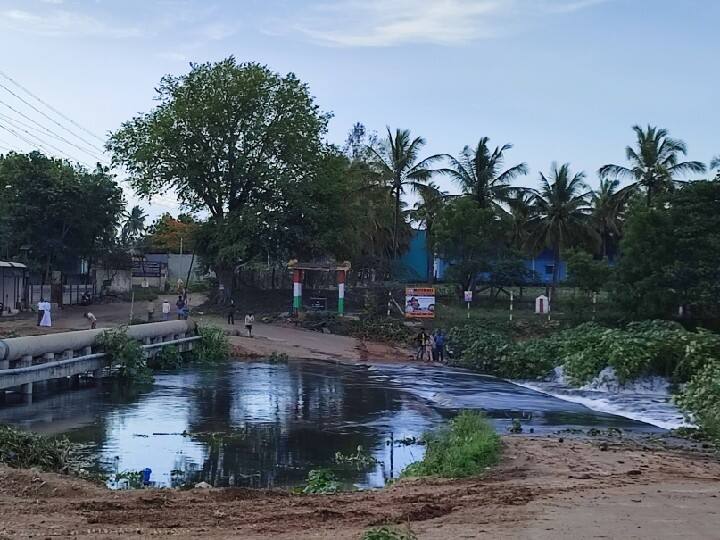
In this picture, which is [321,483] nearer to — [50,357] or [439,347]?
[50,357]

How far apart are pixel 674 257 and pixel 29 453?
1394 inches

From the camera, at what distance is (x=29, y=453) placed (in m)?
11.8

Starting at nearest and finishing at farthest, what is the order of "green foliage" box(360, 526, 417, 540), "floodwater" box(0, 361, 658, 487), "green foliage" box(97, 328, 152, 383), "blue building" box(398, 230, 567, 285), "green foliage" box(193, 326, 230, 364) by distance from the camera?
"green foliage" box(360, 526, 417, 540) < "floodwater" box(0, 361, 658, 487) < "green foliage" box(97, 328, 152, 383) < "green foliage" box(193, 326, 230, 364) < "blue building" box(398, 230, 567, 285)

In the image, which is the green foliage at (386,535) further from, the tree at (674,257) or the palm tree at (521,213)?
the palm tree at (521,213)

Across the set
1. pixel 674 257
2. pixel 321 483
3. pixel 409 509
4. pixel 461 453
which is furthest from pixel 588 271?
pixel 409 509

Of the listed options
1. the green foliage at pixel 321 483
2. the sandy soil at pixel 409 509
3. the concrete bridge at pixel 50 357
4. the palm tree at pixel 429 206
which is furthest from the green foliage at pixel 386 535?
the palm tree at pixel 429 206

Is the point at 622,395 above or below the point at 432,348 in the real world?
below

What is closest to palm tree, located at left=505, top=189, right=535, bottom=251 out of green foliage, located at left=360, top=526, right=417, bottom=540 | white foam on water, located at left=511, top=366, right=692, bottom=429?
white foam on water, located at left=511, top=366, right=692, bottom=429

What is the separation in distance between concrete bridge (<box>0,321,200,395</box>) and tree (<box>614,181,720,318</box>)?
25049mm

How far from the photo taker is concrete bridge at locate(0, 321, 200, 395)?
18.3 m

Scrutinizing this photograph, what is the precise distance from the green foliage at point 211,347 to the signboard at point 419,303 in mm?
12730

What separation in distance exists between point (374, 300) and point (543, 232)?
55.4 feet

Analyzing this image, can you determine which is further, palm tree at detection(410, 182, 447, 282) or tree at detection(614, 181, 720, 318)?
palm tree at detection(410, 182, 447, 282)

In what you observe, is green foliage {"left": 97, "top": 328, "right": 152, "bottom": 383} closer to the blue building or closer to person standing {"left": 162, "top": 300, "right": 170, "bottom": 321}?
person standing {"left": 162, "top": 300, "right": 170, "bottom": 321}
